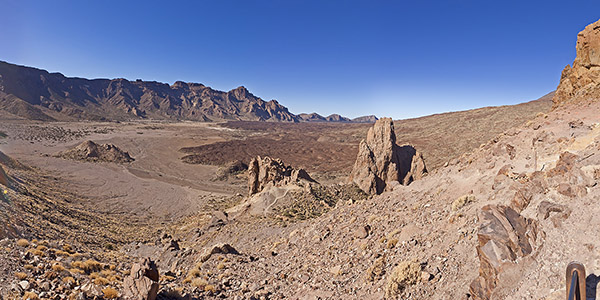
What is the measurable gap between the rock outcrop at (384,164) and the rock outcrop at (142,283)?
78.4 ft

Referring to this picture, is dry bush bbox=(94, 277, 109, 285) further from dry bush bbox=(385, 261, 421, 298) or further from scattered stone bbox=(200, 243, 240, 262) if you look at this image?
dry bush bbox=(385, 261, 421, 298)

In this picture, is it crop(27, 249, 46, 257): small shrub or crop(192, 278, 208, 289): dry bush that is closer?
crop(27, 249, 46, 257): small shrub

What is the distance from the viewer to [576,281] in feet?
11.5

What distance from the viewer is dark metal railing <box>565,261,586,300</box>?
3.42m

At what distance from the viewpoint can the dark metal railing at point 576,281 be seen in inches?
135

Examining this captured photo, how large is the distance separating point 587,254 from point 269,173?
963 inches

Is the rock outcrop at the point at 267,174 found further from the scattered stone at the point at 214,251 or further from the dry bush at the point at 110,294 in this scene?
the dry bush at the point at 110,294

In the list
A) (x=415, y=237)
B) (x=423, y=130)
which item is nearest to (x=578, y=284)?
(x=415, y=237)

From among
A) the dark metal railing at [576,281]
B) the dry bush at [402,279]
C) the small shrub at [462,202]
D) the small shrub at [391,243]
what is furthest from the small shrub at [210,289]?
the dark metal railing at [576,281]

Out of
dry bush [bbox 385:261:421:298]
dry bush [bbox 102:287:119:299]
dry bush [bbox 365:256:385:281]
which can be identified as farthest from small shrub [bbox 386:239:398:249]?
dry bush [bbox 102:287:119:299]

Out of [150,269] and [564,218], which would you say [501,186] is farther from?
[150,269]

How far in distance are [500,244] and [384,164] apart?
26185 mm

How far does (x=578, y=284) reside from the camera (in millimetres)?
3561

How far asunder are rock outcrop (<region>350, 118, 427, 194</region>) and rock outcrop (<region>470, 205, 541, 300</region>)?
23230mm
